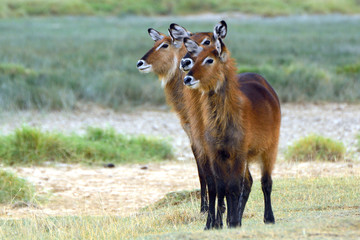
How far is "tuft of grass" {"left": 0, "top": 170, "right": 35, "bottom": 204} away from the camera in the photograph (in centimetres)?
855

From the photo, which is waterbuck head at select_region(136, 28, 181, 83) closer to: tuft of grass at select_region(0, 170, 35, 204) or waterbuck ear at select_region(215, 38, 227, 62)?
waterbuck ear at select_region(215, 38, 227, 62)

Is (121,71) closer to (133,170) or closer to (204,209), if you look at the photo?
(133,170)

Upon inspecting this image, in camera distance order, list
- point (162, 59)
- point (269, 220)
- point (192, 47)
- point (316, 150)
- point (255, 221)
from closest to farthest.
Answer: point (269, 220)
point (192, 47)
point (255, 221)
point (162, 59)
point (316, 150)

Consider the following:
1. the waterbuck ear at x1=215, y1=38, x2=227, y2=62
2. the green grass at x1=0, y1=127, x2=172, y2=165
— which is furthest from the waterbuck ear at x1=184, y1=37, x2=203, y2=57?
the green grass at x1=0, y1=127, x2=172, y2=165

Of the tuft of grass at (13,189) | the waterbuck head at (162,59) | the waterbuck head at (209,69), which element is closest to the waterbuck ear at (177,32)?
the waterbuck head at (162,59)

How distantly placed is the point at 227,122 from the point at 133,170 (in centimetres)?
546

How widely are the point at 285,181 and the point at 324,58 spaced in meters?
15.2

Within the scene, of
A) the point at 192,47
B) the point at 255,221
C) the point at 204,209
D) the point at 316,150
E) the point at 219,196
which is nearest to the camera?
the point at 219,196

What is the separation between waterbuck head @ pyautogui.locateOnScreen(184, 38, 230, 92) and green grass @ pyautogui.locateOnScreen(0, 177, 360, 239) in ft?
4.16

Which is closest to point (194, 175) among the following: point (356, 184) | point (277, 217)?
point (356, 184)

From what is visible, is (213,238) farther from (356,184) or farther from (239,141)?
(356,184)

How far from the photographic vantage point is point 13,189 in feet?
28.2

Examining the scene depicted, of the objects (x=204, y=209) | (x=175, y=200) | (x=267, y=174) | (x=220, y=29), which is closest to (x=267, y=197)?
(x=267, y=174)

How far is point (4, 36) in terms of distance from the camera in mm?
29578
